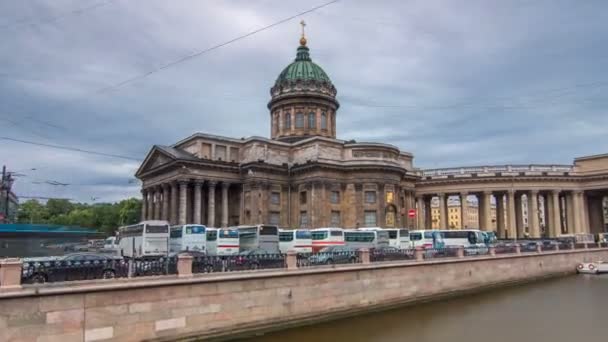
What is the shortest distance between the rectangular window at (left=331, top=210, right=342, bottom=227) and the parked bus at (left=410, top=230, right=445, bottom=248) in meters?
9.09

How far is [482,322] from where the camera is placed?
23.0m

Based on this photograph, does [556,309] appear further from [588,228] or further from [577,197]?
[588,228]

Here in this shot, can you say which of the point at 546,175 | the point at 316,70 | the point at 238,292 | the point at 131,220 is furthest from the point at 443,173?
the point at 131,220

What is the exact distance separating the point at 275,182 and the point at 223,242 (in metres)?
18.1

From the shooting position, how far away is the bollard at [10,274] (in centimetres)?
1463

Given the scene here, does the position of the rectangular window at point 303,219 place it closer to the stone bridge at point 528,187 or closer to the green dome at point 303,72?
the green dome at point 303,72

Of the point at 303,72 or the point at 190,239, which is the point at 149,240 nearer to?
the point at 190,239

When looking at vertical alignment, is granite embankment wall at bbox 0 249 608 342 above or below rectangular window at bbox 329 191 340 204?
below

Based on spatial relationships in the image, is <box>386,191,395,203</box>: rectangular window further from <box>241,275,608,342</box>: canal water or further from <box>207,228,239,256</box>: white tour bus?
<box>241,275,608,342</box>: canal water

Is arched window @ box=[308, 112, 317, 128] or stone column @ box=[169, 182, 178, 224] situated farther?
arched window @ box=[308, 112, 317, 128]

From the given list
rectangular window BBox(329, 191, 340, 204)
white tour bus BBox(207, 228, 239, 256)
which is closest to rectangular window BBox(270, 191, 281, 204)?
rectangular window BBox(329, 191, 340, 204)

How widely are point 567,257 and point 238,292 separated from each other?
38.0m

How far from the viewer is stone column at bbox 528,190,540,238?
6362 centimetres

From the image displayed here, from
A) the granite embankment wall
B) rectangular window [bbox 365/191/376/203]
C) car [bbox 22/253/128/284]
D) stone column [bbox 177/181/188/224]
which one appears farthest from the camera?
rectangular window [bbox 365/191/376/203]
